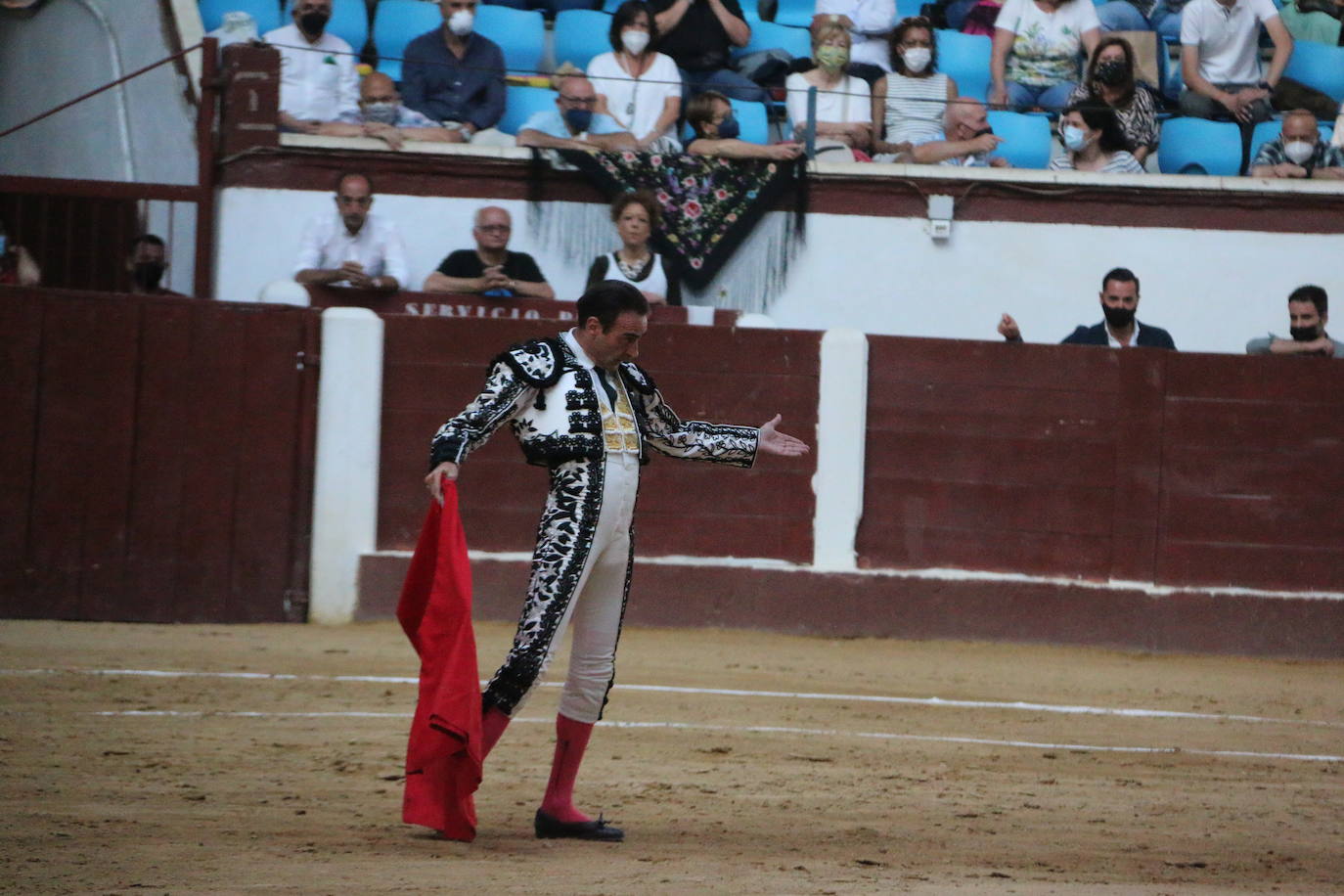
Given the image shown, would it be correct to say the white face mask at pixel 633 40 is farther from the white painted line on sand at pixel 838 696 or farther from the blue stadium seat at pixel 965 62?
the white painted line on sand at pixel 838 696

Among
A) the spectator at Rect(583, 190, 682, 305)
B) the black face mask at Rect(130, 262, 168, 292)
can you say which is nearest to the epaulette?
the spectator at Rect(583, 190, 682, 305)

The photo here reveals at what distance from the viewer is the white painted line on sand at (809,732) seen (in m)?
5.86

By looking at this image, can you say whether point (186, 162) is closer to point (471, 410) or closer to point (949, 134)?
point (949, 134)

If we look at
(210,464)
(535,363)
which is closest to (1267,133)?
(210,464)

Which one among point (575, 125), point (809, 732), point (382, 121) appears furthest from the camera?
point (575, 125)

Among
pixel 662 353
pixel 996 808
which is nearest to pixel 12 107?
pixel 662 353

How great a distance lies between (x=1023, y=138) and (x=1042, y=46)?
1.98ft

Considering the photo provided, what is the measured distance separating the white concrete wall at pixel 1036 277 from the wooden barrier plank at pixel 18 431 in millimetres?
3763

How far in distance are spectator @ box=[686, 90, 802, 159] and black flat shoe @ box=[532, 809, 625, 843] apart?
18.3 ft

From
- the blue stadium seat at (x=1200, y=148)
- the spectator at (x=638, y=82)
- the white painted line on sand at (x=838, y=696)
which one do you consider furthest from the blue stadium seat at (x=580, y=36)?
the white painted line on sand at (x=838, y=696)

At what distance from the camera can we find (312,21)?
9.40m

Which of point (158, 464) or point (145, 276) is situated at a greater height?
point (145, 276)

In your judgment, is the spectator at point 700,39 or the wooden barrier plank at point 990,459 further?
the spectator at point 700,39

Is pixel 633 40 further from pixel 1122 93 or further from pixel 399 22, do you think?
pixel 1122 93
